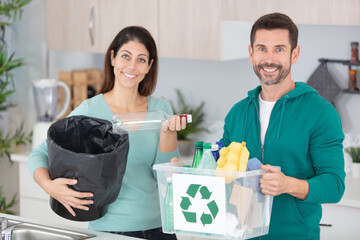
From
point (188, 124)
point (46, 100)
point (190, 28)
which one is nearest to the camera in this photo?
point (190, 28)

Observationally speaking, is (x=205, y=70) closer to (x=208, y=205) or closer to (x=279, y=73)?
(x=279, y=73)

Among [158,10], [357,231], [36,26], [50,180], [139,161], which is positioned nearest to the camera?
[50,180]

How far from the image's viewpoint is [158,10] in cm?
333

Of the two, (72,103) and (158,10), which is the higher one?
(158,10)

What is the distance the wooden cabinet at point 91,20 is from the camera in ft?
11.2

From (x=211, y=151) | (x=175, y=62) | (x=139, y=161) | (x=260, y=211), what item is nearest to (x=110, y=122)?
(x=139, y=161)

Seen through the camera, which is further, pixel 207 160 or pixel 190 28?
pixel 190 28

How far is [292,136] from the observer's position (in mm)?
1823

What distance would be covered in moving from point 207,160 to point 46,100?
2.11 metres

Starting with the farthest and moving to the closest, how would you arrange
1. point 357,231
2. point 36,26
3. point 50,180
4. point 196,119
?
point 36,26 → point 196,119 → point 357,231 → point 50,180

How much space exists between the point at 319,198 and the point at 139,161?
→ 28.7 inches

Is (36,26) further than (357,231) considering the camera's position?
Yes

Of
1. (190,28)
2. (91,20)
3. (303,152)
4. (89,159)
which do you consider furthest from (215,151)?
(91,20)

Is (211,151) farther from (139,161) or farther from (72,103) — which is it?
(72,103)
